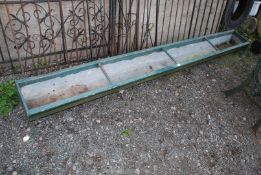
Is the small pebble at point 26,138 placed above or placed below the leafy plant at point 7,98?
below

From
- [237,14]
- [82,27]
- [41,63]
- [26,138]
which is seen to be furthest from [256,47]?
[26,138]

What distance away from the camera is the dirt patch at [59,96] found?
334 centimetres

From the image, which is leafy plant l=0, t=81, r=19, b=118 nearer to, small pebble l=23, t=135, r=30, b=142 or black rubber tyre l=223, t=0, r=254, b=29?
small pebble l=23, t=135, r=30, b=142

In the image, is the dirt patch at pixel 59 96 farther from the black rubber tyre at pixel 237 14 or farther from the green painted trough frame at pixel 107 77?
the black rubber tyre at pixel 237 14

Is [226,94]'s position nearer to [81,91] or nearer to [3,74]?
[81,91]

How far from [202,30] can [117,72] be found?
7.71 feet

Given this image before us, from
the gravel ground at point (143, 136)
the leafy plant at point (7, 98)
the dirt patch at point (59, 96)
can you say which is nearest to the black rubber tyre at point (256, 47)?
the gravel ground at point (143, 136)

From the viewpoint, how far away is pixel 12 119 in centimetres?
332

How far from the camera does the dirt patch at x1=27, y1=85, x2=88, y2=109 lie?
3342mm

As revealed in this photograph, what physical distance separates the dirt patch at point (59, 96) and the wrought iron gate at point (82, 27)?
2.43 feet

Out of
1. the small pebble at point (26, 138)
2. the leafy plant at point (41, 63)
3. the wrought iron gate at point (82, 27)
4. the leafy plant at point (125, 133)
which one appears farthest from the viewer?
the leafy plant at point (41, 63)

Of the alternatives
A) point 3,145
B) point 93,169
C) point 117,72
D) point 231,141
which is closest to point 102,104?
point 117,72

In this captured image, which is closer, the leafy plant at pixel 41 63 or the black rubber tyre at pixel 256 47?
the leafy plant at pixel 41 63

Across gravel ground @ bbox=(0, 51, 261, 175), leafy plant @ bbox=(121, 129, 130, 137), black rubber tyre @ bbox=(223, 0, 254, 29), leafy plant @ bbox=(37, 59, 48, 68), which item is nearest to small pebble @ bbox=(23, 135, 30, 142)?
gravel ground @ bbox=(0, 51, 261, 175)
